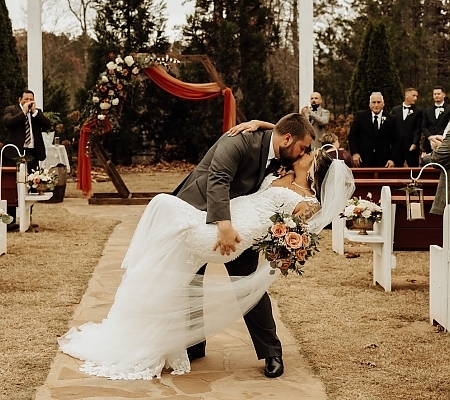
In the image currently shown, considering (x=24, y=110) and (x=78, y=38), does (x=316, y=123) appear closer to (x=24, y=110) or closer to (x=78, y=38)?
(x=24, y=110)

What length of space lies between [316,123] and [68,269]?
585 centimetres

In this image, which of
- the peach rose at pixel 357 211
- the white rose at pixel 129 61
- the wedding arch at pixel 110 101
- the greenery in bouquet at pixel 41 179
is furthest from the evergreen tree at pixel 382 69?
the peach rose at pixel 357 211

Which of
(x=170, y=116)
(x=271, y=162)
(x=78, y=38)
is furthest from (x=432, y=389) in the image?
(x=78, y=38)

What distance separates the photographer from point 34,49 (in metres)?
14.9

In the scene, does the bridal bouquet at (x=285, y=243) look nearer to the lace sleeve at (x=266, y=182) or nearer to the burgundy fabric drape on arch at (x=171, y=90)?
the lace sleeve at (x=266, y=182)

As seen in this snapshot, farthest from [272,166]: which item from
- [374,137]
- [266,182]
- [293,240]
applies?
[374,137]

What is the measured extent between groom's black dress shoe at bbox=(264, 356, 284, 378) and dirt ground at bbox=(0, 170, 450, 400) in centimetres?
26

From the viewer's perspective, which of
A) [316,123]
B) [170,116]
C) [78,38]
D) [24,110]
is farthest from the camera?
[78,38]

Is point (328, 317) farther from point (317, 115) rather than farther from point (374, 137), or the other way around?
point (317, 115)

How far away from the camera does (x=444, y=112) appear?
12.8 metres

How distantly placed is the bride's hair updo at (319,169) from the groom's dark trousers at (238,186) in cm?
32

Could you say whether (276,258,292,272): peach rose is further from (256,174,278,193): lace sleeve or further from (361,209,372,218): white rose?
(361,209,372,218): white rose

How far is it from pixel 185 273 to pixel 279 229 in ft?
2.32

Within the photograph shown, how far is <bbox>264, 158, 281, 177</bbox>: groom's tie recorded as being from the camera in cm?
493
